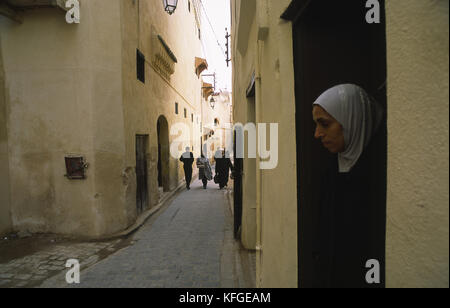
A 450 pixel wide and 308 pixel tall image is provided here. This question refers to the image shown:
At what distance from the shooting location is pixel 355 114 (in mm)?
1472

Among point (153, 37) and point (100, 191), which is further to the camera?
point (153, 37)

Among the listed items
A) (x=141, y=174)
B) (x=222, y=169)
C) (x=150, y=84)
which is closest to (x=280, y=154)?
(x=141, y=174)

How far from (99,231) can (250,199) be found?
3.34 m

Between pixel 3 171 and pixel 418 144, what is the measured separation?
7.27 metres

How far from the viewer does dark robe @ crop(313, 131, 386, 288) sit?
159 centimetres

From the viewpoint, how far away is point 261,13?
2496 mm

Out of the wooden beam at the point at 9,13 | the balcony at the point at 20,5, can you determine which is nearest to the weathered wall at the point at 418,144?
the balcony at the point at 20,5

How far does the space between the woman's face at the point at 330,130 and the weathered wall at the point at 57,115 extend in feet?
17.3

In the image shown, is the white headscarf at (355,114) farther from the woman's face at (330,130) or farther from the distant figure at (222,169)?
the distant figure at (222,169)

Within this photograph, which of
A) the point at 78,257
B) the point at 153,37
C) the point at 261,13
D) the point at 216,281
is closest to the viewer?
the point at 261,13

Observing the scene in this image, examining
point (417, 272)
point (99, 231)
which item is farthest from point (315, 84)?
point (99, 231)

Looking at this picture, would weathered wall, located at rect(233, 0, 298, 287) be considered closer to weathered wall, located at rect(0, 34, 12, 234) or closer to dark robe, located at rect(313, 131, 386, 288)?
dark robe, located at rect(313, 131, 386, 288)

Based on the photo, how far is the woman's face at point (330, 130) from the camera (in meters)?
1.52

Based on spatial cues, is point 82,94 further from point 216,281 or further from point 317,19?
point 317,19
